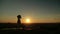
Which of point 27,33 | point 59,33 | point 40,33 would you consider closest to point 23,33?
point 27,33

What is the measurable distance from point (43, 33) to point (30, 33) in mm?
1262

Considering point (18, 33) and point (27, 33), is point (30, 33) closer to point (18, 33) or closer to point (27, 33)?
point (27, 33)

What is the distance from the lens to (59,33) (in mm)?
13484

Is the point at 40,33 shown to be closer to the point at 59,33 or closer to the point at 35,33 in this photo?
the point at 35,33

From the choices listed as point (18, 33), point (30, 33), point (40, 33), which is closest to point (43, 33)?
point (40, 33)

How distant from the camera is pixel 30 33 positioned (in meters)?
13.3

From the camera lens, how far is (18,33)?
13164 mm

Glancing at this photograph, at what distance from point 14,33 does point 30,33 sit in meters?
1.54

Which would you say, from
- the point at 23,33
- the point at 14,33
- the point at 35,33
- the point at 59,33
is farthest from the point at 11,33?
the point at 59,33

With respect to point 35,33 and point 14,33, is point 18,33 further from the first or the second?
point 35,33

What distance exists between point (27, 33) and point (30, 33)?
29 centimetres

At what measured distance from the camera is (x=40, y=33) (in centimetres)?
1332

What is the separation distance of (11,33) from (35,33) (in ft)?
7.59

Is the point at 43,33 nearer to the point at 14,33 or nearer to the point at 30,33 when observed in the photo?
the point at 30,33
